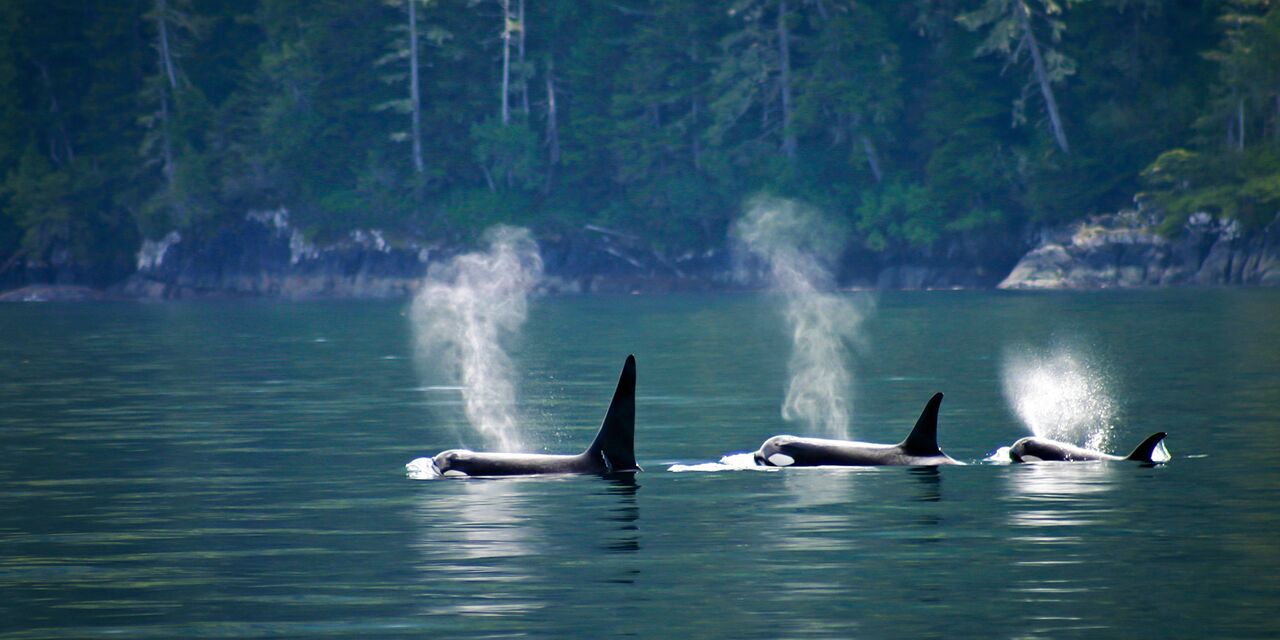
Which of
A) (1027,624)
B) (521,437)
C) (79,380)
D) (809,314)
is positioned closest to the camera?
(1027,624)

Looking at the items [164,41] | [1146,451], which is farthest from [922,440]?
[164,41]

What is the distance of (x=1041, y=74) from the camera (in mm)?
114812

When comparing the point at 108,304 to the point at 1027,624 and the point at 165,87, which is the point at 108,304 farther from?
the point at 1027,624

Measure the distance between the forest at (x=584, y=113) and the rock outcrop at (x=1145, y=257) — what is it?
427 centimetres

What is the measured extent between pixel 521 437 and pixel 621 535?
39.7 feet

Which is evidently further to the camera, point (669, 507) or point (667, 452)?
point (667, 452)

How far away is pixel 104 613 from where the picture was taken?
15.9 meters

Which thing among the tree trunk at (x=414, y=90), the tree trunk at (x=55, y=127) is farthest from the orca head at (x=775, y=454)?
the tree trunk at (x=55, y=127)

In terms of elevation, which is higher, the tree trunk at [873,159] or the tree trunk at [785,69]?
the tree trunk at [785,69]

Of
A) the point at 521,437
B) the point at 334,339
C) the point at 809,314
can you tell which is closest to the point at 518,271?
the point at 809,314

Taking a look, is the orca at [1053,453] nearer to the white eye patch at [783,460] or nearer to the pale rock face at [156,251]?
the white eye patch at [783,460]

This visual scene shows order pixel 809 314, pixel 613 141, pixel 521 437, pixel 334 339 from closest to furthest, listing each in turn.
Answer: pixel 521 437 → pixel 334 339 → pixel 809 314 → pixel 613 141

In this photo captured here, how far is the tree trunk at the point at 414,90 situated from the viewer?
128250mm

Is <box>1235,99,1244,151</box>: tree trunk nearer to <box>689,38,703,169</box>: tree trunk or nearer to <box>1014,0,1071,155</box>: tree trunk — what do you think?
<box>1014,0,1071,155</box>: tree trunk
